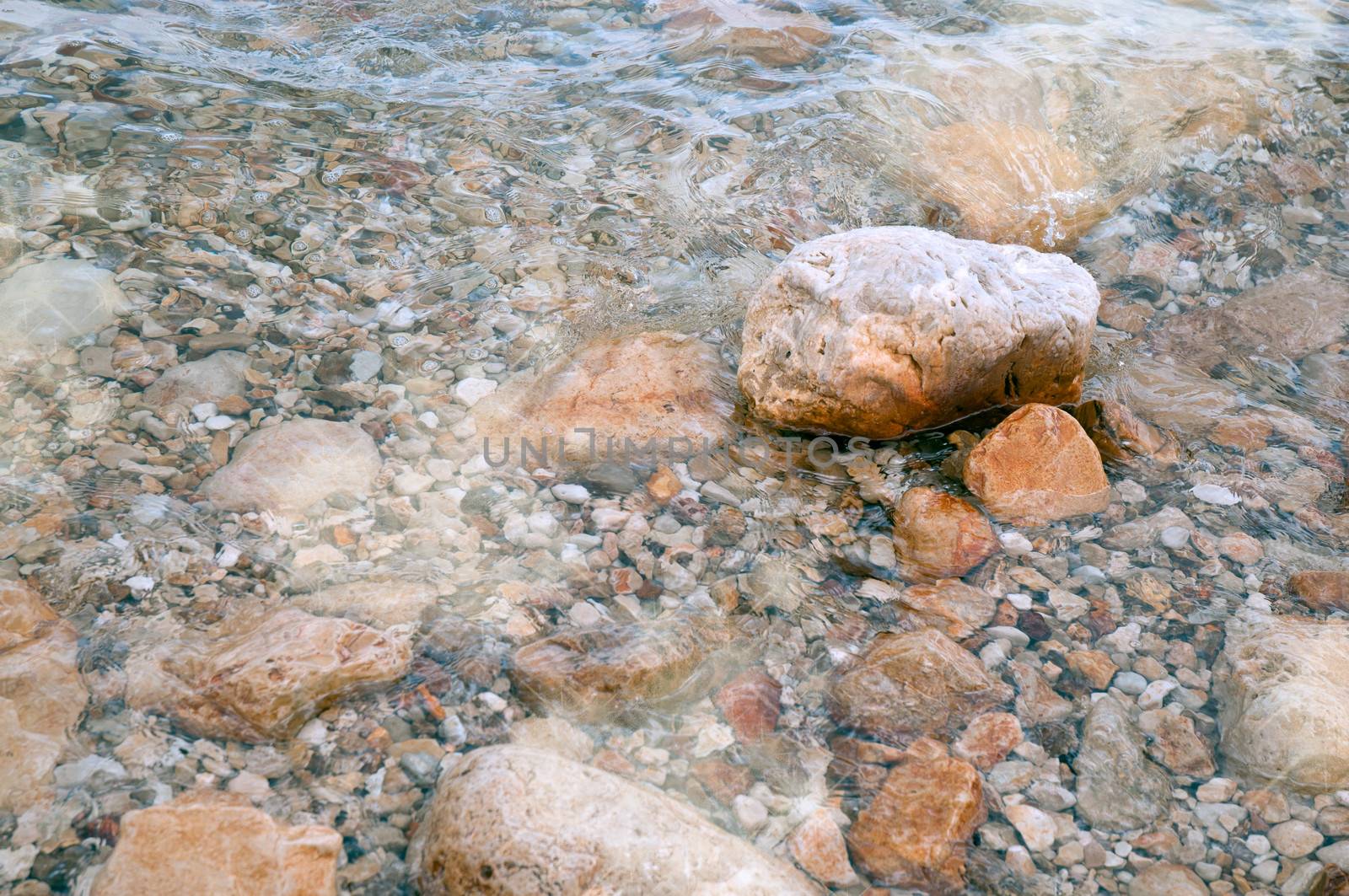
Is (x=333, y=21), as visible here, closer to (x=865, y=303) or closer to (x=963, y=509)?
(x=865, y=303)

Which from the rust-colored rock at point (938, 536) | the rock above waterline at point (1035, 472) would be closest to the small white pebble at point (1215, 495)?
the rock above waterline at point (1035, 472)

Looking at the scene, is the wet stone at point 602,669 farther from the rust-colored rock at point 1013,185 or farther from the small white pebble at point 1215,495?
the rust-colored rock at point 1013,185

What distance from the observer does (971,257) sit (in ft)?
11.3

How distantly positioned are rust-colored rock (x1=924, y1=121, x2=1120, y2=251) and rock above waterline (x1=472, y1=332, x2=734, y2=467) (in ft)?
5.65

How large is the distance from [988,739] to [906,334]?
1300mm

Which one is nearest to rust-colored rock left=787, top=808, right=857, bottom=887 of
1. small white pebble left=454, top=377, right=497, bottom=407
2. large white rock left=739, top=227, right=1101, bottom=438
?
large white rock left=739, top=227, right=1101, bottom=438

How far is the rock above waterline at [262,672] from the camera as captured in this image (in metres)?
2.35

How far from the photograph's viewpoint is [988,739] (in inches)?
99.8

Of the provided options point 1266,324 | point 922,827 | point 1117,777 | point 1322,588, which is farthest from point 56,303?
point 1266,324

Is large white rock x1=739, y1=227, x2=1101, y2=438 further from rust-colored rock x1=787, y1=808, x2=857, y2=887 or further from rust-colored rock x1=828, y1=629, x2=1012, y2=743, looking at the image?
rust-colored rock x1=787, y1=808, x2=857, y2=887

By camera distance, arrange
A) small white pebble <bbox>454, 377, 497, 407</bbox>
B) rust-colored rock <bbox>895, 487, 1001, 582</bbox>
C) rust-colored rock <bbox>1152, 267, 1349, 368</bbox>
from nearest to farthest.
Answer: rust-colored rock <bbox>895, 487, 1001, 582</bbox>, small white pebble <bbox>454, 377, 497, 407</bbox>, rust-colored rock <bbox>1152, 267, 1349, 368</bbox>

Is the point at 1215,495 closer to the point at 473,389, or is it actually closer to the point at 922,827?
the point at 922,827

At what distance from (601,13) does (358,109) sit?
1.75 m

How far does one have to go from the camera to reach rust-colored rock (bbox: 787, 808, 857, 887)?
7.27ft
